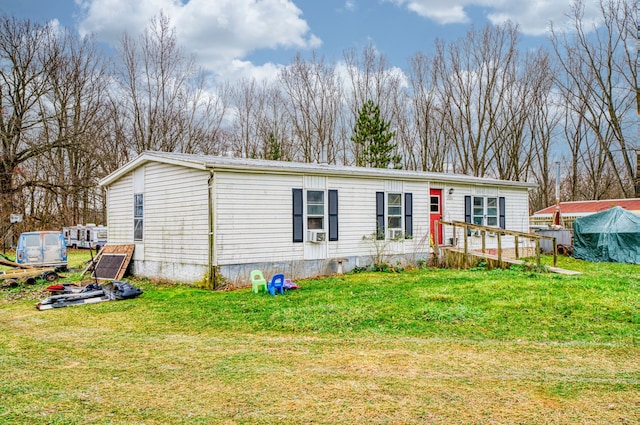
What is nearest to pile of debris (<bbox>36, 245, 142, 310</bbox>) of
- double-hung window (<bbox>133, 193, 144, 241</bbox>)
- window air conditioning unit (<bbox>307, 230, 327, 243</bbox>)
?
double-hung window (<bbox>133, 193, 144, 241</bbox>)

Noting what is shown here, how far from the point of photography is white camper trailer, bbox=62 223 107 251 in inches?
938

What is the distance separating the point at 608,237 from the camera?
17812mm

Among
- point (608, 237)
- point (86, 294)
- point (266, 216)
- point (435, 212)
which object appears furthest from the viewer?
point (608, 237)

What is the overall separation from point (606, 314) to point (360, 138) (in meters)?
24.5

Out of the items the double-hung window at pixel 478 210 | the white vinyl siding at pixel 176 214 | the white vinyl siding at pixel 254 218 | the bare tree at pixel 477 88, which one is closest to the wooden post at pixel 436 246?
the double-hung window at pixel 478 210

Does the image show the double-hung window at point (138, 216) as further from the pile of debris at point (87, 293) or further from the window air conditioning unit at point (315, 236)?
the window air conditioning unit at point (315, 236)

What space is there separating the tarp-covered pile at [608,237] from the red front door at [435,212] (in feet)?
21.3

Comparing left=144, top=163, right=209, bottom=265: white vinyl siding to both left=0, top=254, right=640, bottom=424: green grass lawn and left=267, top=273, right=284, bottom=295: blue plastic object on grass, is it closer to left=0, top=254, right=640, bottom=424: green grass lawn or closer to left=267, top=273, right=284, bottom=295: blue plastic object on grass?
left=0, top=254, right=640, bottom=424: green grass lawn

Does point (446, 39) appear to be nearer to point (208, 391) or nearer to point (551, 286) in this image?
point (551, 286)

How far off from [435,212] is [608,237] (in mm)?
6853

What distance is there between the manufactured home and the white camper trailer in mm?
9303

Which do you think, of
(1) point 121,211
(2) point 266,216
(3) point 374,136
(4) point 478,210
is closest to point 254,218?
(2) point 266,216

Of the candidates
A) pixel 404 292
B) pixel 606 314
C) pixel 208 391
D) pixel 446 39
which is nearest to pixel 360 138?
pixel 446 39

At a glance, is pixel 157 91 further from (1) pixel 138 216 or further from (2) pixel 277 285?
(2) pixel 277 285
